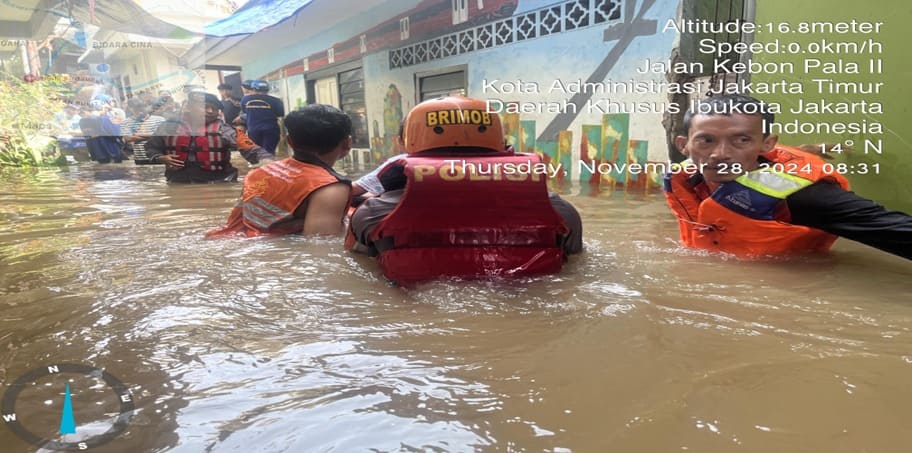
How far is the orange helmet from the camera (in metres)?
1.98

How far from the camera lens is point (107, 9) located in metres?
7.01

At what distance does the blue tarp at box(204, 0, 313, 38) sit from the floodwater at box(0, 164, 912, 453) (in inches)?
232

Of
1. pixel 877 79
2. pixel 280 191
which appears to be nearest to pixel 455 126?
pixel 280 191

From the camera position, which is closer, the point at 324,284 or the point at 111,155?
the point at 324,284

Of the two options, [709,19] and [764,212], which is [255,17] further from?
[764,212]

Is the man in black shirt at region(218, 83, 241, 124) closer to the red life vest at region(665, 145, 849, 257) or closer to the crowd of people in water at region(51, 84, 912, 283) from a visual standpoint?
the crowd of people in water at region(51, 84, 912, 283)

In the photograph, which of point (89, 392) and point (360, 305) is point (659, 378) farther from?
point (89, 392)

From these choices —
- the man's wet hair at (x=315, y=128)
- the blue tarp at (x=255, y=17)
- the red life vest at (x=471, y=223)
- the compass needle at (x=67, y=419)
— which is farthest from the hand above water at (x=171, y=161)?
the compass needle at (x=67, y=419)

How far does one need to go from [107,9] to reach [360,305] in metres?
7.68

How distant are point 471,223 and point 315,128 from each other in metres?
1.13

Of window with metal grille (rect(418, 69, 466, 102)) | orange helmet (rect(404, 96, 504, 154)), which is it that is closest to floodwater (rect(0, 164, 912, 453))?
orange helmet (rect(404, 96, 504, 154))

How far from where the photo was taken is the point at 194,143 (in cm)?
543

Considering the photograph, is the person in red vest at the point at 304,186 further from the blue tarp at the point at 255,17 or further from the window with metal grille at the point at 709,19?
the blue tarp at the point at 255,17

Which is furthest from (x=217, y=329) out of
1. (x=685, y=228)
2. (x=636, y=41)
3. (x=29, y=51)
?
(x=29, y=51)
